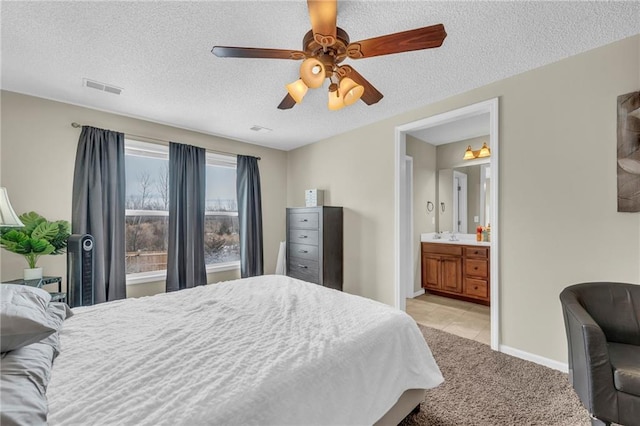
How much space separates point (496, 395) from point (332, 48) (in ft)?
8.43

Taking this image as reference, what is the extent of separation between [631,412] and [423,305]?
2714 mm

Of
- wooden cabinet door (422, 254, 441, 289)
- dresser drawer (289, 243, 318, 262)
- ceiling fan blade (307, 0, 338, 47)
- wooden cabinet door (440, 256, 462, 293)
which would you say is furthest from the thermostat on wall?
ceiling fan blade (307, 0, 338, 47)

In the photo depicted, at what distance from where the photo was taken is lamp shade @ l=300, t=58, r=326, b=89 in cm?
157

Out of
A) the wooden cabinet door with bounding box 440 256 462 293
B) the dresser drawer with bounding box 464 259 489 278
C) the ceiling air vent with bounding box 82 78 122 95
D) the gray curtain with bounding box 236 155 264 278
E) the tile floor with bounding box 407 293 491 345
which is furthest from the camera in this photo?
the gray curtain with bounding box 236 155 264 278

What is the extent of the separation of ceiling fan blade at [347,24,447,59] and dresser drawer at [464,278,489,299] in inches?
140

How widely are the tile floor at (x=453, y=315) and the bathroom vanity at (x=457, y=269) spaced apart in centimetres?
16

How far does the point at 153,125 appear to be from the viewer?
3551 millimetres

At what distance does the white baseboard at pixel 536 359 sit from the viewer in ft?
7.29

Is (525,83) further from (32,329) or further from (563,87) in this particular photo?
(32,329)

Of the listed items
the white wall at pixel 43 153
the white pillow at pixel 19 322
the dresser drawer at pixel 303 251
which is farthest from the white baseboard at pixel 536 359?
the white wall at pixel 43 153

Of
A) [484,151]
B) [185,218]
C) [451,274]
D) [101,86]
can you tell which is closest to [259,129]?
[185,218]

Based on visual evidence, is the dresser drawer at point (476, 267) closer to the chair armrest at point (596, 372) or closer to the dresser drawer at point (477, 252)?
the dresser drawer at point (477, 252)

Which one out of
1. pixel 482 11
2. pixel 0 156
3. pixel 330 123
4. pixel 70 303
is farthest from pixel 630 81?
pixel 0 156

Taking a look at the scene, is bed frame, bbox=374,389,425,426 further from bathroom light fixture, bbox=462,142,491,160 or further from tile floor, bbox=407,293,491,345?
bathroom light fixture, bbox=462,142,491,160
